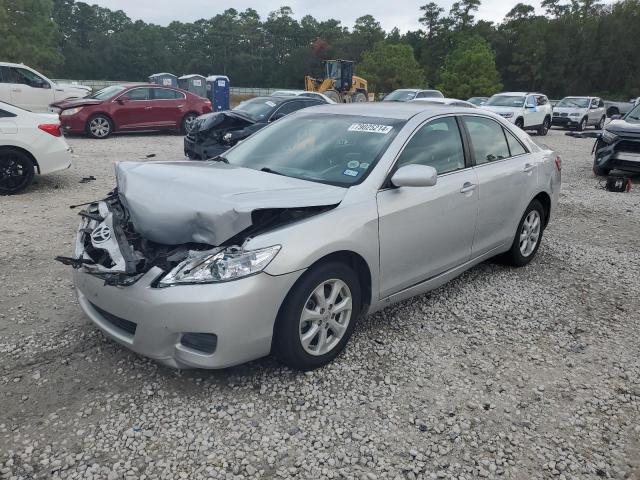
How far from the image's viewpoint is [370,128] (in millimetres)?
3781

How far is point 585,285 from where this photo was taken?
15.6ft

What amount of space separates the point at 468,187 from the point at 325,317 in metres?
1.71

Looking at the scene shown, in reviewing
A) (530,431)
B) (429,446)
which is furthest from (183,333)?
(530,431)

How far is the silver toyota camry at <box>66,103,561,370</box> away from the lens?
2723mm

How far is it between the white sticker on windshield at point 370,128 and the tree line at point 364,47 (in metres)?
51.3

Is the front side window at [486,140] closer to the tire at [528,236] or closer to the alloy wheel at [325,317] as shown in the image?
the tire at [528,236]

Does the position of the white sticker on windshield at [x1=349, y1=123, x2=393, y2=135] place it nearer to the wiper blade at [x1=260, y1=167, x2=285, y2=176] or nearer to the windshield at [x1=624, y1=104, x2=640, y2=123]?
the wiper blade at [x1=260, y1=167, x2=285, y2=176]

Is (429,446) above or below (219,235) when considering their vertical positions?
below

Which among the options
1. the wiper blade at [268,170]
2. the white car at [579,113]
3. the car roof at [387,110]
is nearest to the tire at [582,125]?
the white car at [579,113]

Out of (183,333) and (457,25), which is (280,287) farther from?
(457,25)

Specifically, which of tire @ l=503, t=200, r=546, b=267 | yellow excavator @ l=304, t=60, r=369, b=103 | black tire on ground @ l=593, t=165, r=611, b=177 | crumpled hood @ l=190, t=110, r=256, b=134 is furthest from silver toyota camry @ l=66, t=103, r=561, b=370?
yellow excavator @ l=304, t=60, r=369, b=103

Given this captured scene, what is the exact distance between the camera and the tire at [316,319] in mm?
2879

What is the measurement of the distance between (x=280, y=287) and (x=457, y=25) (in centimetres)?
8704

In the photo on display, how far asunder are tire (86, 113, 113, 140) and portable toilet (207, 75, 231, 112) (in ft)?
33.4
